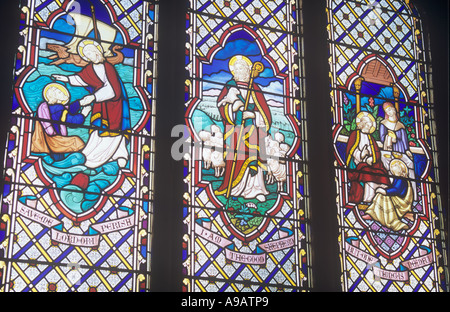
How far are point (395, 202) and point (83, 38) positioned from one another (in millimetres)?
3336

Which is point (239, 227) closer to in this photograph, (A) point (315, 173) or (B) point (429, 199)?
(A) point (315, 173)

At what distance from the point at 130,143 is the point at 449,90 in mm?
3511

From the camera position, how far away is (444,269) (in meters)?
9.35

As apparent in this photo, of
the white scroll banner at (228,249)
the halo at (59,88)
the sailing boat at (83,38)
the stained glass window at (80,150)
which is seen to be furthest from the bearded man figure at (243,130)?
the halo at (59,88)

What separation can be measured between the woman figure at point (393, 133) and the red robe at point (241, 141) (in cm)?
123

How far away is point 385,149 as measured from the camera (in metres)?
9.75

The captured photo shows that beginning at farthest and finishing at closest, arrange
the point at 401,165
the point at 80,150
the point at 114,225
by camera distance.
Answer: the point at 401,165
the point at 80,150
the point at 114,225

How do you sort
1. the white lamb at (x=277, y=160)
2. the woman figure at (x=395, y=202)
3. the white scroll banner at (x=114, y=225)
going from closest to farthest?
the white scroll banner at (x=114, y=225)
the white lamb at (x=277, y=160)
the woman figure at (x=395, y=202)

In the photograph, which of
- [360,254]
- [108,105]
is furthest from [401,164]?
[108,105]

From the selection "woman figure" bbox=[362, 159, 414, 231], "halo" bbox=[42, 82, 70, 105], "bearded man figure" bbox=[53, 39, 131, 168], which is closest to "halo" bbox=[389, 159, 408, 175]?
"woman figure" bbox=[362, 159, 414, 231]

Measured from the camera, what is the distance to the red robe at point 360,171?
9.43 m

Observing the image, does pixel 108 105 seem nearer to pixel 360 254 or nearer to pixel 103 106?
pixel 103 106

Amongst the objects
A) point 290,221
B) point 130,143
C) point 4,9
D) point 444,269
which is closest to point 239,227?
point 290,221

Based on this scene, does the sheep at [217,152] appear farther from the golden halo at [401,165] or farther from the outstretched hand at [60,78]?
the golden halo at [401,165]
